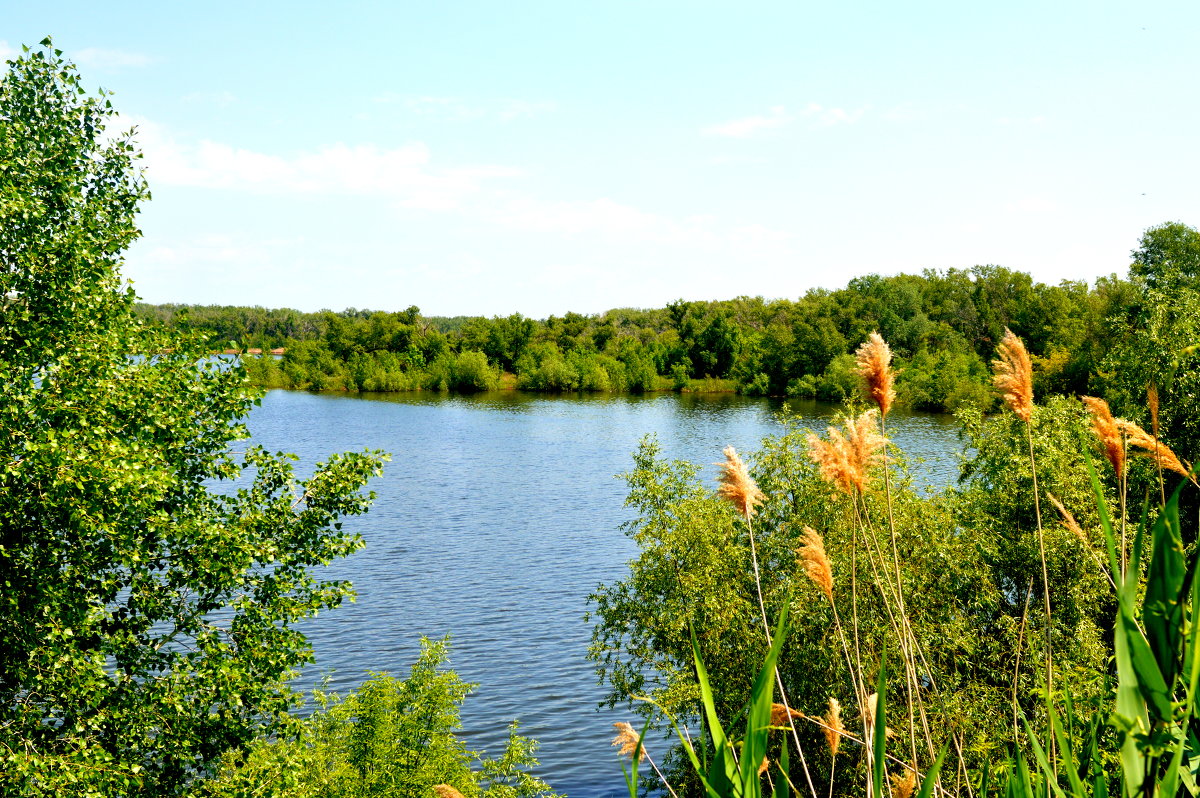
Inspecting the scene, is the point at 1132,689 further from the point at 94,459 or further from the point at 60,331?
the point at 60,331

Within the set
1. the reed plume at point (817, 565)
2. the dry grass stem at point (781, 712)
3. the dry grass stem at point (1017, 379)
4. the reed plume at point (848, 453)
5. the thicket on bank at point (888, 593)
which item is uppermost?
the dry grass stem at point (1017, 379)

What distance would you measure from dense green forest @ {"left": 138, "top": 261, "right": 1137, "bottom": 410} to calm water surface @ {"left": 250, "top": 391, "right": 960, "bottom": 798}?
1918 cm

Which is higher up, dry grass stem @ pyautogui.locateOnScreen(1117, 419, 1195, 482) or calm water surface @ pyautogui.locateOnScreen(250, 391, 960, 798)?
dry grass stem @ pyautogui.locateOnScreen(1117, 419, 1195, 482)

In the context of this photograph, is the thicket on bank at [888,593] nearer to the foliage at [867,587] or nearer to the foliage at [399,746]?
the foliage at [867,587]

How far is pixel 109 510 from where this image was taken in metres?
10.7

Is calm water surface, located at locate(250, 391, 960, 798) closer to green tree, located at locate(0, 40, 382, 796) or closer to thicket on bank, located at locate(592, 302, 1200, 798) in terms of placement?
thicket on bank, located at locate(592, 302, 1200, 798)

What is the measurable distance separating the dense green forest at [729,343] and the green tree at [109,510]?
2789 inches

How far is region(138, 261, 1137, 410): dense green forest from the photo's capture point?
3600 inches

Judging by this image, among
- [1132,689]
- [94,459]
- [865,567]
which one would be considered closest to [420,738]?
[94,459]

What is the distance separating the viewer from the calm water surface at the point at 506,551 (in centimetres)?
2481

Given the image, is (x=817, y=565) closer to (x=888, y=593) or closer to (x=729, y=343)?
(x=888, y=593)

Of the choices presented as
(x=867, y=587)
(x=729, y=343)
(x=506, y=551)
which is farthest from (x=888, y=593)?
(x=729, y=343)

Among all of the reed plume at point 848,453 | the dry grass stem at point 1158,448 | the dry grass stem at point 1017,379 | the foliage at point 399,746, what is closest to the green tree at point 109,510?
the foliage at point 399,746

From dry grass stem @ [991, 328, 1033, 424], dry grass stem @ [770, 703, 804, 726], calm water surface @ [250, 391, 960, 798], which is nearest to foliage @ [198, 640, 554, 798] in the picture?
calm water surface @ [250, 391, 960, 798]
